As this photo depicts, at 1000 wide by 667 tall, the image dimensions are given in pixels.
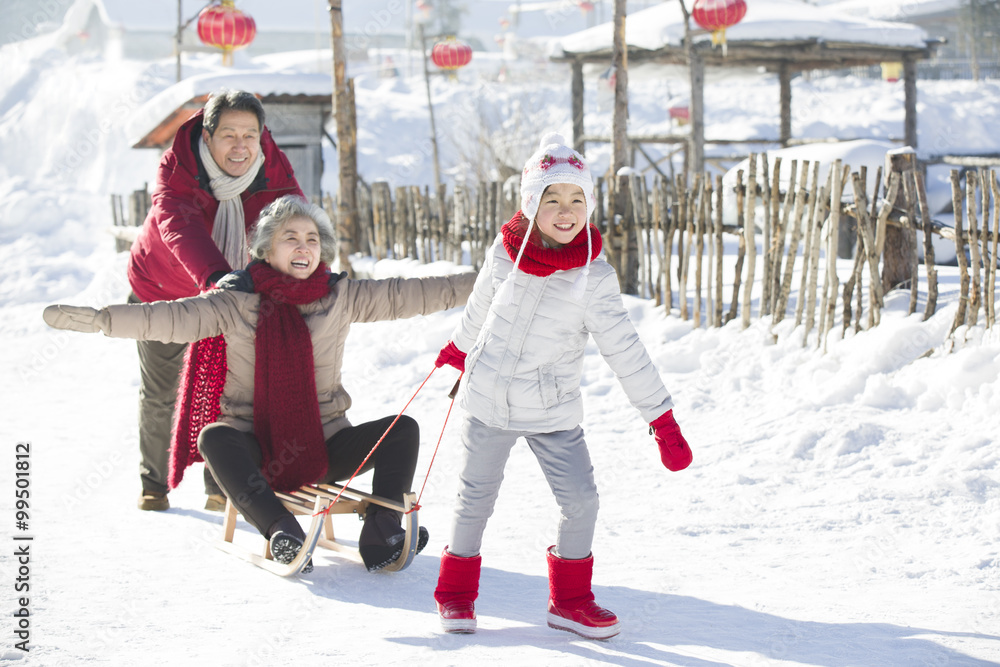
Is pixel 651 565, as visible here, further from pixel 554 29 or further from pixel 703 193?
pixel 554 29

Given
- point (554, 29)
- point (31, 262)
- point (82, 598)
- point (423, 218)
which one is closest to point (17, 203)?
point (31, 262)

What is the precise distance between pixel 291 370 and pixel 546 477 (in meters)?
1.00

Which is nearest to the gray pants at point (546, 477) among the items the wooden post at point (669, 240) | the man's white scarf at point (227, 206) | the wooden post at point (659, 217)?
the man's white scarf at point (227, 206)

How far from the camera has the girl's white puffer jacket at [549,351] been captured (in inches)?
99.4

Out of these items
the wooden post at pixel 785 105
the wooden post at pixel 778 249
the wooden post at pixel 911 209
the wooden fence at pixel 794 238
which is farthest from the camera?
the wooden post at pixel 785 105

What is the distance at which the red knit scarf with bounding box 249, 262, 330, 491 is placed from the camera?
308cm

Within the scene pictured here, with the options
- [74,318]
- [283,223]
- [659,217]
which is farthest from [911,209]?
[74,318]

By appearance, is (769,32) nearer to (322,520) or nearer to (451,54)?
(451,54)

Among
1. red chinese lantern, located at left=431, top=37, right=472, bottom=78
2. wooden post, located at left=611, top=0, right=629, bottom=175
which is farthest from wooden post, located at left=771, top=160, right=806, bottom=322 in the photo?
red chinese lantern, located at left=431, top=37, right=472, bottom=78

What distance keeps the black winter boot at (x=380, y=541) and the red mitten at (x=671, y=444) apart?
3.20ft

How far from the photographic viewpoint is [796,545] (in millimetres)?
3406

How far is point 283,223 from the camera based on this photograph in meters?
3.11

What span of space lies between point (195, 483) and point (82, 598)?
5.19 ft

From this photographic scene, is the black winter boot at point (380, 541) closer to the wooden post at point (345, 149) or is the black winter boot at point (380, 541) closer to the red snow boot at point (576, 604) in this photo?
the red snow boot at point (576, 604)
